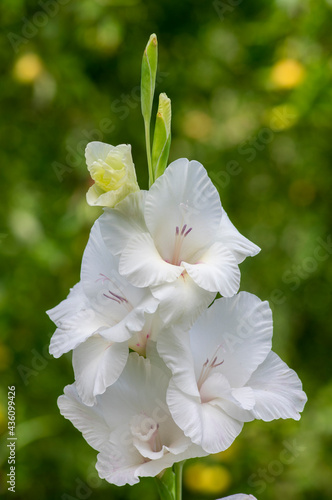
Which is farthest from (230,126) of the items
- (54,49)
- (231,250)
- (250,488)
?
(231,250)

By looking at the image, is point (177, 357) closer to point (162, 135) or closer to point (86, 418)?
point (86, 418)

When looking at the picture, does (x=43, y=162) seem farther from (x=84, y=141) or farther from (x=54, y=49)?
(x=54, y=49)

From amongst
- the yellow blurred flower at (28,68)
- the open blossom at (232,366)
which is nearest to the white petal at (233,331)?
the open blossom at (232,366)

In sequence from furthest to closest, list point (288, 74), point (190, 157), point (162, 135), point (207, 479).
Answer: point (190, 157) < point (288, 74) < point (207, 479) < point (162, 135)

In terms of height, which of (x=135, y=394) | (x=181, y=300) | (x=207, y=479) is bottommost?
(x=207, y=479)

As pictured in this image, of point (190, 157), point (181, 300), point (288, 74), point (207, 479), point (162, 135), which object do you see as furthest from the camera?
point (190, 157)

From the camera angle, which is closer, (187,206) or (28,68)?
(187,206)

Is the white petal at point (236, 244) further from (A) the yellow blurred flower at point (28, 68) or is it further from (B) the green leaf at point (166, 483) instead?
(A) the yellow blurred flower at point (28, 68)

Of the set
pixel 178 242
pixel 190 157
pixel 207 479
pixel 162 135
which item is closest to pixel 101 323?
pixel 178 242
